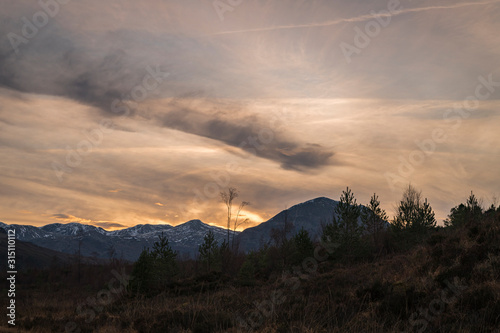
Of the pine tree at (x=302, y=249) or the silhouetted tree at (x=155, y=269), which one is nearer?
the silhouetted tree at (x=155, y=269)

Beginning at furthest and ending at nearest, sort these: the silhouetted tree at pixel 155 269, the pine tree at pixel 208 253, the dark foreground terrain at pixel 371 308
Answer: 1. the pine tree at pixel 208 253
2. the silhouetted tree at pixel 155 269
3. the dark foreground terrain at pixel 371 308

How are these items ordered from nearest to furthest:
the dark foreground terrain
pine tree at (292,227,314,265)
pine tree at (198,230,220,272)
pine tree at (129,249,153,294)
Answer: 1. the dark foreground terrain
2. pine tree at (129,249,153,294)
3. pine tree at (292,227,314,265)
4. pine tree at (198,230,220,272)

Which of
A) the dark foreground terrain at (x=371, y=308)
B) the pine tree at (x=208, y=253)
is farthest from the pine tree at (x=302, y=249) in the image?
the dark foreground terrain at (x=371, y=308)

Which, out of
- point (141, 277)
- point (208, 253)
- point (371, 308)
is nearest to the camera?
point (371, 308)

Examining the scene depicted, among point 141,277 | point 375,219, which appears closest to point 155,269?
point 141,277

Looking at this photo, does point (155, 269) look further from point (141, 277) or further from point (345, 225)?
point (345, 225)

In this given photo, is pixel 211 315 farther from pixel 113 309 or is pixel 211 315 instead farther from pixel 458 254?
pixel 458 254

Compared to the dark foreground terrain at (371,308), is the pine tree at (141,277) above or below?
below

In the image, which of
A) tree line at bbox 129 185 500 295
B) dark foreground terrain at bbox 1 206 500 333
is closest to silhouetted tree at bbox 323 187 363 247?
tree line at bbox 129 185 500 295

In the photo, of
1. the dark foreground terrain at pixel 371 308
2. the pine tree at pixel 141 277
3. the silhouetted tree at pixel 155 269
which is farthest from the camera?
the silhouetted tree at pixel 155 269

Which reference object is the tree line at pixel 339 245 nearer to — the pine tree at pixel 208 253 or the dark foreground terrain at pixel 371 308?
the pine tree at pixel 208 253

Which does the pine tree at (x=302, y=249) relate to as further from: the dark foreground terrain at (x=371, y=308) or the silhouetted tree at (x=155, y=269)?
the dark foreground terrain at (x=371, y=308)

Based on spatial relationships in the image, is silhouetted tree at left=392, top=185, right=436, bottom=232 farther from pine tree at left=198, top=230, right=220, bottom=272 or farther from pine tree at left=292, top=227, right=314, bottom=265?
pine tree at left=198, top=230, right=220, bottom=272

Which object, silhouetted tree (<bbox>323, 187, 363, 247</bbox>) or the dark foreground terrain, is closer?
the dark foreground terrain
